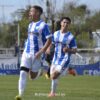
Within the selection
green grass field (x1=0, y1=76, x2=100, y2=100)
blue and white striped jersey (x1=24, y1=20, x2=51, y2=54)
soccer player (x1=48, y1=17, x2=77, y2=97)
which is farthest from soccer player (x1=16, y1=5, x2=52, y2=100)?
soccer player (x1=48, y1=17, x2=77, y2=97)

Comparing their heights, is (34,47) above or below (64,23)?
below

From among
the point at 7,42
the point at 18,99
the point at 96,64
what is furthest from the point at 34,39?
the point at 7,42

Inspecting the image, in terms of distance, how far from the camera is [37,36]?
13359 mm

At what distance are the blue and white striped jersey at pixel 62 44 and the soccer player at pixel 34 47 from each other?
7.52 feet

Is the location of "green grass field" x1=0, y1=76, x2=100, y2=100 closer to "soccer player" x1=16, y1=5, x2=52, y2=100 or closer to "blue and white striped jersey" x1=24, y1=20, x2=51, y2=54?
"soccer player" x1=16, y1=5, x2=52, y2=100

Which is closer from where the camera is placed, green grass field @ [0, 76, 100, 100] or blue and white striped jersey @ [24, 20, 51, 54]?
blue and white striped jersey @ [24, 20, 51, 54]

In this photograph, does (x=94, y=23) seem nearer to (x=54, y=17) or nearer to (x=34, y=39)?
(x=54, y=17)

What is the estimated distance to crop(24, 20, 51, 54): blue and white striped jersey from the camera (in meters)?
13.3

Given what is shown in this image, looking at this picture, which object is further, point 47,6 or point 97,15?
point 97,15

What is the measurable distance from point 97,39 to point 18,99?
166 ft

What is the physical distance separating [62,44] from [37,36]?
Result: 2.62m

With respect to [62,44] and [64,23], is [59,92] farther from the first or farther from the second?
[64,23]

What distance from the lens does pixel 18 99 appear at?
13.0 meters

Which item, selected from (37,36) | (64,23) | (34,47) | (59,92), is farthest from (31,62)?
(59,92)
